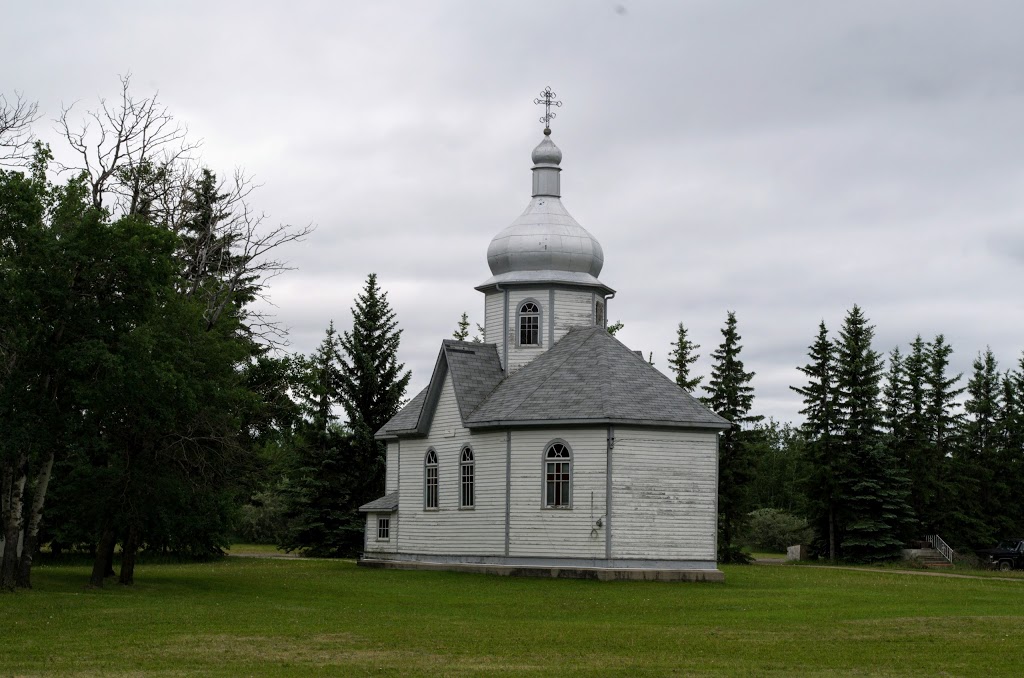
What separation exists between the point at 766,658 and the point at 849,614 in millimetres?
7538

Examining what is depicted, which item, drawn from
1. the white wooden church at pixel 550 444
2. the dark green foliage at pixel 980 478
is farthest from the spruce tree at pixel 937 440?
the white wooden church at pixel 550 444

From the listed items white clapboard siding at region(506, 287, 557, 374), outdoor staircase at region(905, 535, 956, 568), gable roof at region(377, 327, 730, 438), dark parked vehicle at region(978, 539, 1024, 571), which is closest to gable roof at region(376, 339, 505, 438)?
gable roof at region(377, 327, 730, 438)

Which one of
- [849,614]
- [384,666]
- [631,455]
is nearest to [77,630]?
[384,666]

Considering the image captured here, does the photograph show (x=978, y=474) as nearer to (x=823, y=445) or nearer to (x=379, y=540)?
(x=823, y=445)

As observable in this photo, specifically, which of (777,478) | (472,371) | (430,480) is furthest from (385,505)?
(777,478)

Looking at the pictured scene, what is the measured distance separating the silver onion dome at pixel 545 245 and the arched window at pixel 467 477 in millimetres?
6234

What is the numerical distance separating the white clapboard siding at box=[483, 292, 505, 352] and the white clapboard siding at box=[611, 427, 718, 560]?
7988 millimetres

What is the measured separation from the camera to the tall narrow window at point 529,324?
43.0m

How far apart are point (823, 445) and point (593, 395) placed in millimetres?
21412

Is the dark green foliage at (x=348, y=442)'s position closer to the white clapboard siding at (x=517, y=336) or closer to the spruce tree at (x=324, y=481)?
the spruce tree at (x=324, y=481)

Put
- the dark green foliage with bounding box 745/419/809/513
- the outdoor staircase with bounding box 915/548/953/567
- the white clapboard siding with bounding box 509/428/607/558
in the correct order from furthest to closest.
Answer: the dark green foliage with bounding box 745/419/809/513
the outdoor staircase with bounding box 915/548/953/567
the white clapboard siding with bounding box 509/428/607/558

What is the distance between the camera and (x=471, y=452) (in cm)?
4009

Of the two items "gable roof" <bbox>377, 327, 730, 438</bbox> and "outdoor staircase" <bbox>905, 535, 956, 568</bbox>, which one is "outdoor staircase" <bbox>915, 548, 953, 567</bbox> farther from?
"gable roof" <bbox>377, 327, 730, 438</bbox>

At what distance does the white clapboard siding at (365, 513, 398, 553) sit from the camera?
44.2 meters
